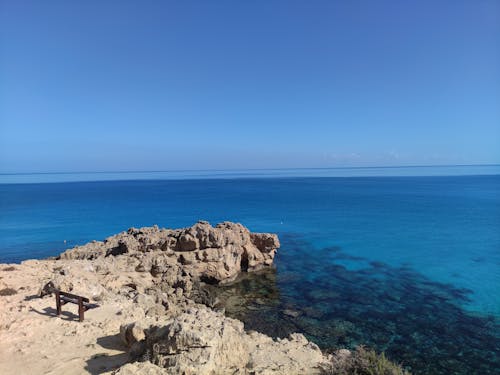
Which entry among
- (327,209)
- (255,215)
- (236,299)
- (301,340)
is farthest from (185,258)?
(327,209)

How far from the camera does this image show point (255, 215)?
54375mm

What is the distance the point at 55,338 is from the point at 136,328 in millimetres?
3446

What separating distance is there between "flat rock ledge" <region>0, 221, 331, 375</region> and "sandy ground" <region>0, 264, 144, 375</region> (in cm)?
3

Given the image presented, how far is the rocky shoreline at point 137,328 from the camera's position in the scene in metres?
7.02

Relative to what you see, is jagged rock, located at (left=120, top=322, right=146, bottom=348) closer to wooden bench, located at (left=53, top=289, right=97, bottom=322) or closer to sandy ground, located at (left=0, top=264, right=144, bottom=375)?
sandy ground, located at (left=0, top=264, right=144, bottom=375)

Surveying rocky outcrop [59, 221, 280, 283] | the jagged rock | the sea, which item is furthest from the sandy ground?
rocky outcrop [59, 221, 280, 283]

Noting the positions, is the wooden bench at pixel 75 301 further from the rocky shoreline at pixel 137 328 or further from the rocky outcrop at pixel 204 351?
the rocky outcrop at pixel 204 351

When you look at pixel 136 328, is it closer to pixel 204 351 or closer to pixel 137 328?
pixel 137 328

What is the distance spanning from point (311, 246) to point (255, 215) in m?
21.7

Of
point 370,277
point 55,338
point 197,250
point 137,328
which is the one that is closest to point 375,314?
→ point 370,277

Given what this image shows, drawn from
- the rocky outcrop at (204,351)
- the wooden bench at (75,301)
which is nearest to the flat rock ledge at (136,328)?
the rocky outcrop at (204,351)

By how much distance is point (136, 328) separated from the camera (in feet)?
28.1

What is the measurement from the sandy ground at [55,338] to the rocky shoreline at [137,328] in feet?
0.10

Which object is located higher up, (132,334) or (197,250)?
(132,334)
